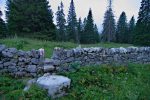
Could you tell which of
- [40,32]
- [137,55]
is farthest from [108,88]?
[40,32]

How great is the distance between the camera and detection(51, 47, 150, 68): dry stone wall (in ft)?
34.5

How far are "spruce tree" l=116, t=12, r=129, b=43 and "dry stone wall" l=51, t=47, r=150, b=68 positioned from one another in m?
51.5

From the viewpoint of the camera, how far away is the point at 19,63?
9.75m

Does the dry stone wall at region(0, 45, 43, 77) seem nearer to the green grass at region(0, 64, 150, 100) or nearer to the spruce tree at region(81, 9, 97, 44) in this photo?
the green grass at region(0, 64, 150, 100)

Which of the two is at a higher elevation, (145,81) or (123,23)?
(123,23)

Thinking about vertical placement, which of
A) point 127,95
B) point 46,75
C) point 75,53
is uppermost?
point 75,53

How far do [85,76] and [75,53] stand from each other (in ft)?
5.50

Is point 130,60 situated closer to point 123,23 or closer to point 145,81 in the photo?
point 145,81

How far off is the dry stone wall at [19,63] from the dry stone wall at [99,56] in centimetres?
80

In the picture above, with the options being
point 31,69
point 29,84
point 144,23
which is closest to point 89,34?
point 144,23

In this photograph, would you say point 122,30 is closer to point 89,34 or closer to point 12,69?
point 89,34

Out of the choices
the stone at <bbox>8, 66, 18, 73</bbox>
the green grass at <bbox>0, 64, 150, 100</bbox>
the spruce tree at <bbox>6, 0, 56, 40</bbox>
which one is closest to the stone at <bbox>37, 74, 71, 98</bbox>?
the green grass at <bbox>0, 64, 150, 100</bbox>

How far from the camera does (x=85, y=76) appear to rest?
374 inches

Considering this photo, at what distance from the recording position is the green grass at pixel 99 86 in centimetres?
812
